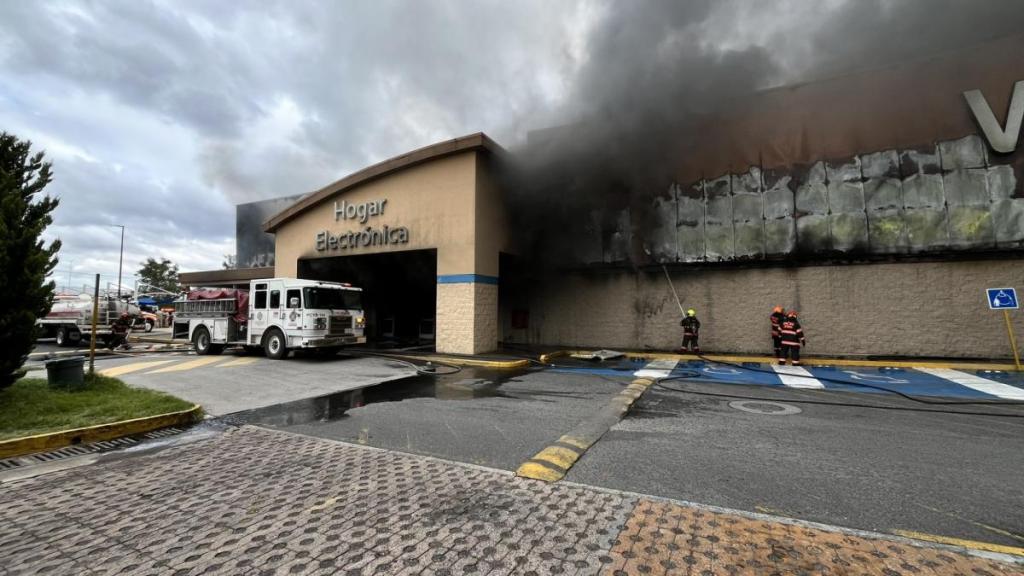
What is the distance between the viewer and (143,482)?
126 inches

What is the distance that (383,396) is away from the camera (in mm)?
6383

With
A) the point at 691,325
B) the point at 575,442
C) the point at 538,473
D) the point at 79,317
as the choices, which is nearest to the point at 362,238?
the point at 691,325

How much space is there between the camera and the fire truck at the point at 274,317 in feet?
34.9

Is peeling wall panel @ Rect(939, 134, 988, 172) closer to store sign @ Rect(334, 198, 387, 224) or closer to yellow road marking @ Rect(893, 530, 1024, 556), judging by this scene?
yellow road marking @ Rect(893, 530, 1024, 556)

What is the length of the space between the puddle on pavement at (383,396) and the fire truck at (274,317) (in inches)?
158

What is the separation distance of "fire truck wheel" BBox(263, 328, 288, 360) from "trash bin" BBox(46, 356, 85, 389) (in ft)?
15.3

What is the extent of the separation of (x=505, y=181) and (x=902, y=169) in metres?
9.93

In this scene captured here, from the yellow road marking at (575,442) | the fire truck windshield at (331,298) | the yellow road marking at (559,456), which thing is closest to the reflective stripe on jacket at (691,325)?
the yellow road marking at (575,442)

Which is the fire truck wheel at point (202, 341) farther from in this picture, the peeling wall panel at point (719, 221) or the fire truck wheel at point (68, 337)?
the peeling wall panel at point (719, 221)

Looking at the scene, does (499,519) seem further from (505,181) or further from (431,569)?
(505,181)

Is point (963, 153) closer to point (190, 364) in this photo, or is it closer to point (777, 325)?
point (777, 325)

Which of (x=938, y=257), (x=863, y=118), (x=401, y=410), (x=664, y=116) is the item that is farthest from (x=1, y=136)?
(x=938, y=257)

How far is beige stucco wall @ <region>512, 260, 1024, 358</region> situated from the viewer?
9.56 meters

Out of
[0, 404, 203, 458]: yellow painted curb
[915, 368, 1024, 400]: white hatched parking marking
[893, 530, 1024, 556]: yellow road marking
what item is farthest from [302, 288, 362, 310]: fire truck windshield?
[915, 368, 1024, 400]: white hatched parking marking
